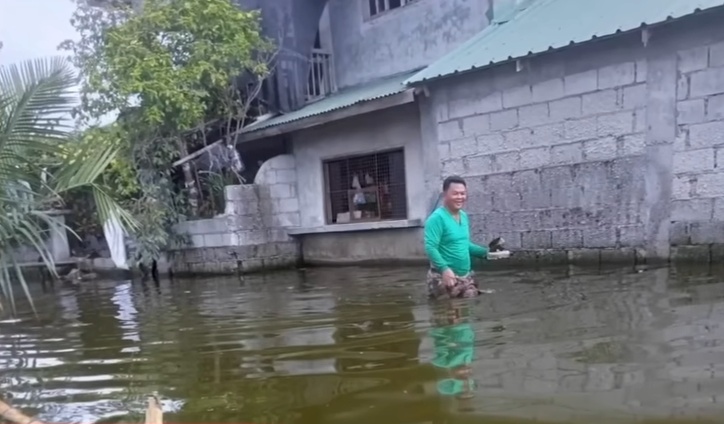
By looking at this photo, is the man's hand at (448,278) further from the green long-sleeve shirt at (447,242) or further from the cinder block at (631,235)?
the cinder block at (631,235)

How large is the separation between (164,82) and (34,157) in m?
6.52

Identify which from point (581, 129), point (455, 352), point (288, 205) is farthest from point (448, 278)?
point (288, 205)

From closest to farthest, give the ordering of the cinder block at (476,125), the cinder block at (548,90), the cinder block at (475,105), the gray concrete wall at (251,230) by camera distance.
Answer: the cinder block at (548,90) → the cinder block at (475,105) → the cinder block at (476,125) → the gray concrete wall at (251,230)

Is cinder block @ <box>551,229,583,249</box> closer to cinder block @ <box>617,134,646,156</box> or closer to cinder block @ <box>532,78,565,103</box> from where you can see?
cinder block @ <box>617,134,646,156</box>

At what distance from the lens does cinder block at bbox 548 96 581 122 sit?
7.98 metres

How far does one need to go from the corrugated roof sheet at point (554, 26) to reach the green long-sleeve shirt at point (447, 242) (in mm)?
3073

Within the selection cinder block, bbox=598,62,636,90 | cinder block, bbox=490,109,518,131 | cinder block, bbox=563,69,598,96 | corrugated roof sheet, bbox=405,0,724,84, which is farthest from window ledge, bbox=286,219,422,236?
cinder block, bbox=598,62,636,90

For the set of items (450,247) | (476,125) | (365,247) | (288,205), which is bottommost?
(365,247)

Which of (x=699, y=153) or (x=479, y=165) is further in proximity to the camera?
(x=479, y=165)

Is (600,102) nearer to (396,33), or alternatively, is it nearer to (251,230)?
(396,33)

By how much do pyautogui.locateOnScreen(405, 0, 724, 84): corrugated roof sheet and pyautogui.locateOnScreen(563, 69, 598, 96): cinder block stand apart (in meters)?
0.53

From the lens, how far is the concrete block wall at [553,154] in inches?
300

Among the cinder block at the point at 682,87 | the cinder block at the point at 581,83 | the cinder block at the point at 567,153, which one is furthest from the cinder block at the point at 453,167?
the cinder block at the point at 682,87

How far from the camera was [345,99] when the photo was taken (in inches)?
457
